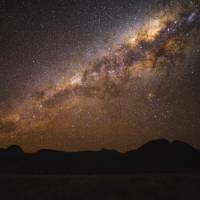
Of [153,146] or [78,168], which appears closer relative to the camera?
[78,168]

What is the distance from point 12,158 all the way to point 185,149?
28449 millimetres

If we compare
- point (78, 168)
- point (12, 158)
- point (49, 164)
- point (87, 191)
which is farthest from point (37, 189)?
point (12, 158)

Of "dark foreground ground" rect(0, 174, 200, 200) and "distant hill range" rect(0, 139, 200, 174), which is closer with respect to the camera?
"dark foreground ground" rect(0, 174, 200, 200)

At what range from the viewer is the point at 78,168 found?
40.4 metres

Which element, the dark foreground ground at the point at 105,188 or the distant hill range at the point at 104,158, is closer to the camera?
the dark foreground ground at the point at 105,188

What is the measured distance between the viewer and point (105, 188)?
40.8ft

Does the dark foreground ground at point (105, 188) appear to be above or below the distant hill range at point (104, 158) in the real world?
below

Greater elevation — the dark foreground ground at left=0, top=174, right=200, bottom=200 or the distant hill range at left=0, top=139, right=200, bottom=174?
the distant hill range at left=0, top=139, right=200, bottom=174

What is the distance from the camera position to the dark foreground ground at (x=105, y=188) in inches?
465

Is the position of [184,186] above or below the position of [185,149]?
below

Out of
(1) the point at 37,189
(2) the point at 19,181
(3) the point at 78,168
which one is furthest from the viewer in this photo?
(3) the point at 78,168

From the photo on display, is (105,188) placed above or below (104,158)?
below

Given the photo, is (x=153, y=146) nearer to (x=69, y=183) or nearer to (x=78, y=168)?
(x=78, y=168)

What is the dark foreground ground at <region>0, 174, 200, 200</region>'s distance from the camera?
11812 mm
